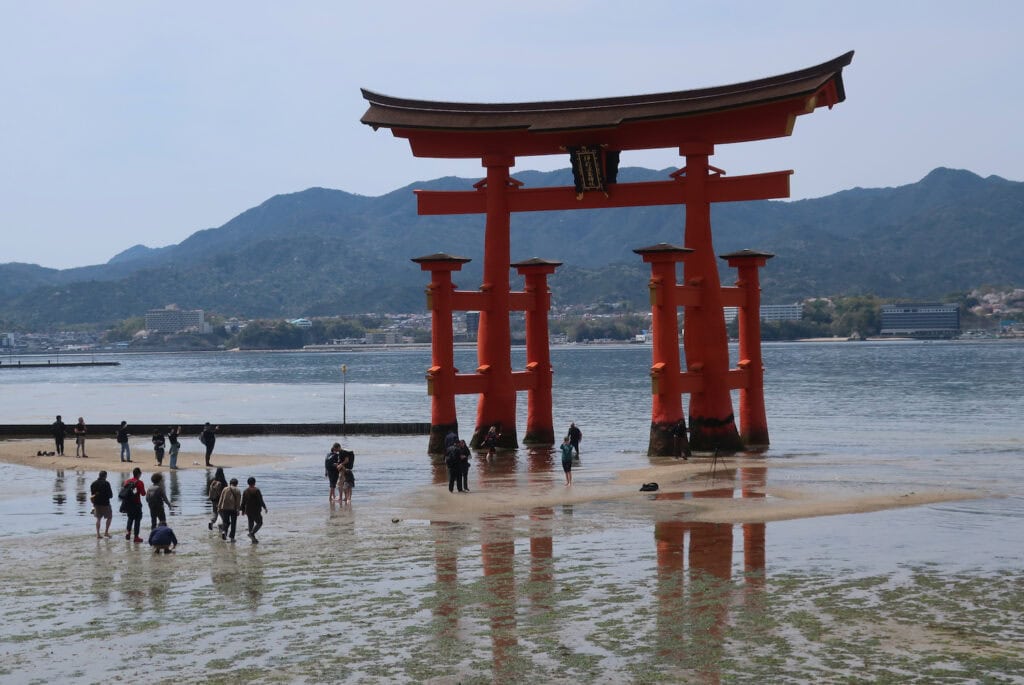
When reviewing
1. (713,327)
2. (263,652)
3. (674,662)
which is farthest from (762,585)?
(713,327)

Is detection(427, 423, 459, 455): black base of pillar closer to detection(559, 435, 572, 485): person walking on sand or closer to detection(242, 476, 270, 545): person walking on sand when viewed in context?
detection(559, 435, 572, 485): person walking on sand

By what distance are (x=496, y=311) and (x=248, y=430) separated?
19991 mm

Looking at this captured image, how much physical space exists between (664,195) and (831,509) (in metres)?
15.2

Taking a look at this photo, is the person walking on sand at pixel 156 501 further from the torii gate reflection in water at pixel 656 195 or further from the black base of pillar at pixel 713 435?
the black base of pillar at pixel 713 435

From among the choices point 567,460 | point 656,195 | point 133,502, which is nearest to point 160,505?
point 133,502

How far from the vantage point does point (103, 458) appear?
44188 mm

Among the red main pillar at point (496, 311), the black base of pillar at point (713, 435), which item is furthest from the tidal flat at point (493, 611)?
the red main pillar at point (496, 311)

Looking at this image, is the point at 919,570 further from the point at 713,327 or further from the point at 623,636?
the point at 713,327

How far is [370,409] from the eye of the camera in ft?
304

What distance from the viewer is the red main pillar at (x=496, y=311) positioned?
138ft

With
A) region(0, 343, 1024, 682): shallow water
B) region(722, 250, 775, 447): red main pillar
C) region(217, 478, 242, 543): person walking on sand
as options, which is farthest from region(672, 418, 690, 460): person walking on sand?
region(217, 478, 242, 543): person walking on sand

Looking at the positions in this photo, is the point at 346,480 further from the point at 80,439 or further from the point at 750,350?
the point at 80,439

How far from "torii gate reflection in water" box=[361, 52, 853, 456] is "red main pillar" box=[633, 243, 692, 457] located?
4 cm

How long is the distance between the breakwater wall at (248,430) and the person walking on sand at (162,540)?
32.3m
